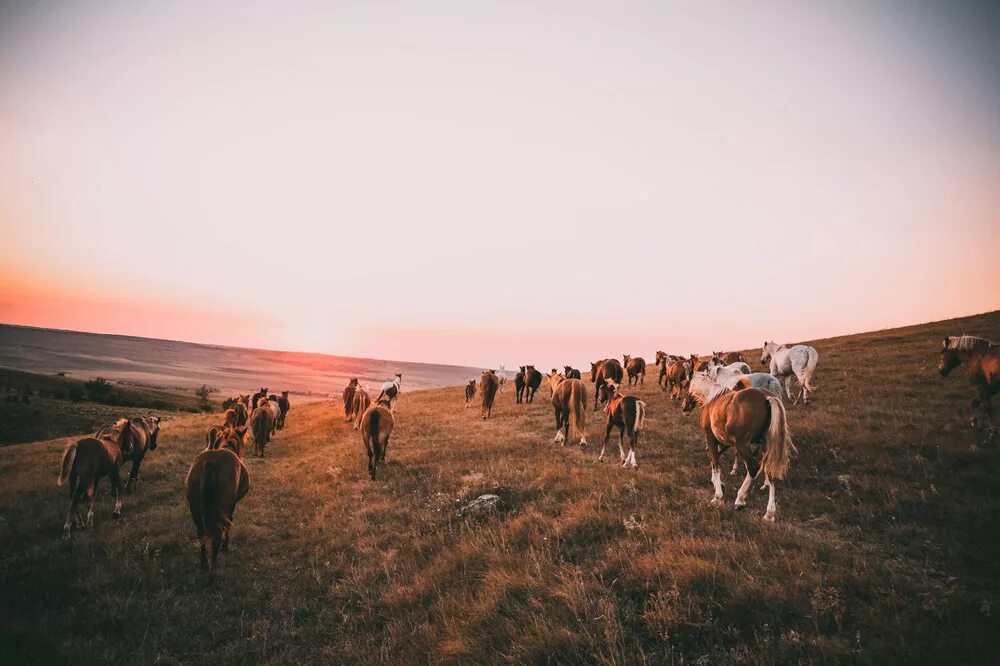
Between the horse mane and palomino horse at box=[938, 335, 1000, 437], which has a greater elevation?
the horse mane

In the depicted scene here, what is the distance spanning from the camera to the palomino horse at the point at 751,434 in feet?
25.5

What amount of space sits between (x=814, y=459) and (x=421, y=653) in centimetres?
1067

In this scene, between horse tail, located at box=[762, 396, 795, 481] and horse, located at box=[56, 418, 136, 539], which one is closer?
horse tail, located at box=[762, 396, 795, 481]

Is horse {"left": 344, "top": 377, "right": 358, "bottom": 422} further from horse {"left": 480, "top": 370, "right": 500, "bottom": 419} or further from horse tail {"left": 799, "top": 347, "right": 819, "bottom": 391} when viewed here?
horse tail {"left": 799, "top": 347, "right": 819, "bottom": 391}

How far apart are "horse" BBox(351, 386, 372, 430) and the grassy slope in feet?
35.6

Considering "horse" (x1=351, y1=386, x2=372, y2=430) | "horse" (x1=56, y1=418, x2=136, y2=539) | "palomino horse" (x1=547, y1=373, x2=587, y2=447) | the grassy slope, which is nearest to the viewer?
the grassy slope

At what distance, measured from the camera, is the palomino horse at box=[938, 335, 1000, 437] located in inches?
432

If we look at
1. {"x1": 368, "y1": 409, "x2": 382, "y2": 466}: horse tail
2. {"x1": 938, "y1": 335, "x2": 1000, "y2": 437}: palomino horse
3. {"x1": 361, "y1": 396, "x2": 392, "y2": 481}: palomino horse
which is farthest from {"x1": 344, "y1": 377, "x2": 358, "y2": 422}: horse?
{"x1": 938, "y1": 335, "x2": 1000, "y2": 437}: palomino horse

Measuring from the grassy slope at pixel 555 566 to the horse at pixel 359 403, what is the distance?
10855 millimetres

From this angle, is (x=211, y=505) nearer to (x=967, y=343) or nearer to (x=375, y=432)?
(x=375, y=432)

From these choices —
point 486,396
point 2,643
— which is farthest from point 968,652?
point 486,396

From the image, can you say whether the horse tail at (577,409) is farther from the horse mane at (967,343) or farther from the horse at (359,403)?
the horse at (359,403)

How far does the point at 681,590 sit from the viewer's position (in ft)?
15.6

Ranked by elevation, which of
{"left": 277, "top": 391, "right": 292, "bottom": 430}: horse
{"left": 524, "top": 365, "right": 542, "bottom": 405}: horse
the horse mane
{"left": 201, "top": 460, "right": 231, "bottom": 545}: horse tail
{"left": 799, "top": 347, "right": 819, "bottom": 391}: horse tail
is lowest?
{"left": 277, "top": 391, "right": 292, "bottom": 430}: horse
